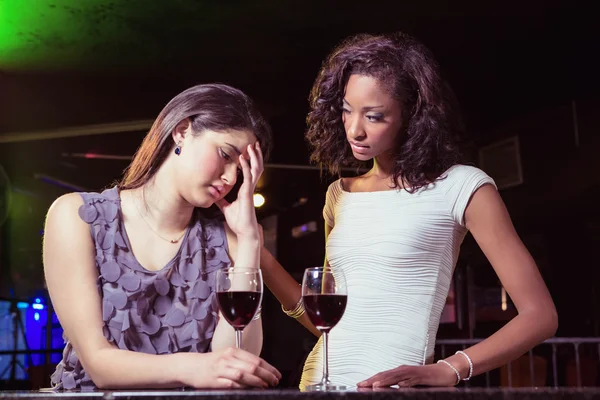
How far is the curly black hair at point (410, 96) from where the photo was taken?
197 centimetres

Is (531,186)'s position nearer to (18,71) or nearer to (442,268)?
(18,71)

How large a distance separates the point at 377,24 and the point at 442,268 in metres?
3.84

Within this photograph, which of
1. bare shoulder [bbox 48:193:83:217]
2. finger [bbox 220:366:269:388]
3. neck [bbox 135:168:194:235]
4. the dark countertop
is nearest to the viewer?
the dark countertop

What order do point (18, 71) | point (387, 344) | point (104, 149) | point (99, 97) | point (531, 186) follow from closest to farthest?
point (387, 344) → point (18, 71) → point (99, 97) → point (104, 149) → point (531, 186)

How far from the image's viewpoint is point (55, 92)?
642 cm

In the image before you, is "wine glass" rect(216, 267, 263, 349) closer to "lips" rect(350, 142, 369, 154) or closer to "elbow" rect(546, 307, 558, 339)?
"lips" rect(350, 142, 369, 154)

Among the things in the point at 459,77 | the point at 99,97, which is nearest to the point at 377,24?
the point at 459,77

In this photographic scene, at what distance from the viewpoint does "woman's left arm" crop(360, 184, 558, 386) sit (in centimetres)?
164

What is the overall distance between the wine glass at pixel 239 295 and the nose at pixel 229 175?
49cm

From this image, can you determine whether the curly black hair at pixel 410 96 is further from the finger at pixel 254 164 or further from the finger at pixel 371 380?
the finger at pixel 371 380

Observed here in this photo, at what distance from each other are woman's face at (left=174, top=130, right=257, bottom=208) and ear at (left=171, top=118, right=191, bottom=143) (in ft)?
0.04

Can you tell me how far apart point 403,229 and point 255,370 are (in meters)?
0.80

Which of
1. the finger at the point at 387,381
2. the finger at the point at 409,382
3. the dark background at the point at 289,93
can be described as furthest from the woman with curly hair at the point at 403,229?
the dark background at the point at 289,93

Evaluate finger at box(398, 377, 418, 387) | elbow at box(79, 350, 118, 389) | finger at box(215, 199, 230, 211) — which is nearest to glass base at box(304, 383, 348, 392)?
finger at box(398, 377, 418, 387)
